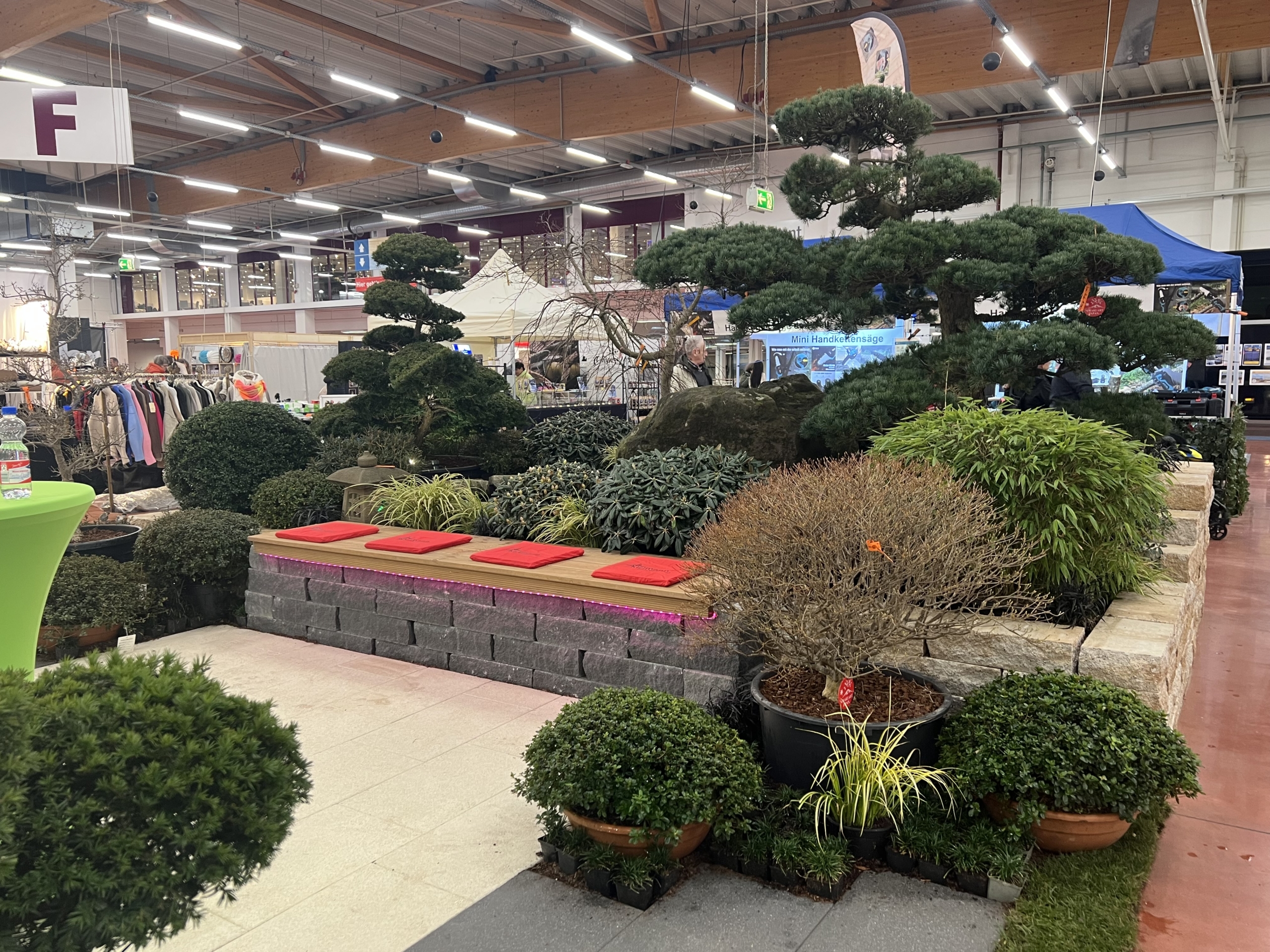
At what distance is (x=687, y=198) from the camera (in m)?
17.6

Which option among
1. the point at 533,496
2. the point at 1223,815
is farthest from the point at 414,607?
the point at 1223,815

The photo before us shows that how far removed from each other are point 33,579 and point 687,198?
16.6 m

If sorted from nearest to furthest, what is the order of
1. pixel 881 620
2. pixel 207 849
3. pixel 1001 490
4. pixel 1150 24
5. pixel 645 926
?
1. pixel 207 849
2. pixel 645 926
3. pixel 881 620
4. pixel 1001 490
5. pixel 1150 24

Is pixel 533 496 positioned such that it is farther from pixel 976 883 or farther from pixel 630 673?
pixel 976 883

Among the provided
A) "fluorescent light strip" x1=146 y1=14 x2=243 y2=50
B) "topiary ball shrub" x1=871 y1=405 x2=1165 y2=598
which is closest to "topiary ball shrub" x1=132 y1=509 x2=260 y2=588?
"topiary ball shrub" x1=871 y1=405 x2=1165 y2=598

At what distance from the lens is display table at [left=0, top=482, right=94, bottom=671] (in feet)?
7.12

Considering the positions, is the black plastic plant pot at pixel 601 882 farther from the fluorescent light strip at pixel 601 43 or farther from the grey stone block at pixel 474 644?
the fluorescent light strip at pixel 601 43

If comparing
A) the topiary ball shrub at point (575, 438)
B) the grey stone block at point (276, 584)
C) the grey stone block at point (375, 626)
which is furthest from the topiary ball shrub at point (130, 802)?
the topiary ball shrub at point (575, 438)

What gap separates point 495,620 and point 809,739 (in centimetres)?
194

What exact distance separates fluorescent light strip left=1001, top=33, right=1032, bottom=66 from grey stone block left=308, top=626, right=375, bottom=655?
27.3ft

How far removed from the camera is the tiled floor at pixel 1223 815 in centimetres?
229

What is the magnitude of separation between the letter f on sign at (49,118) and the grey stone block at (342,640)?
179 inches

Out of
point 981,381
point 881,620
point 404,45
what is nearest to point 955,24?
point 404,45

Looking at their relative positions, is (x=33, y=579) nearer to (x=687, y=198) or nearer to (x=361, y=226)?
(x=687, y=198)
